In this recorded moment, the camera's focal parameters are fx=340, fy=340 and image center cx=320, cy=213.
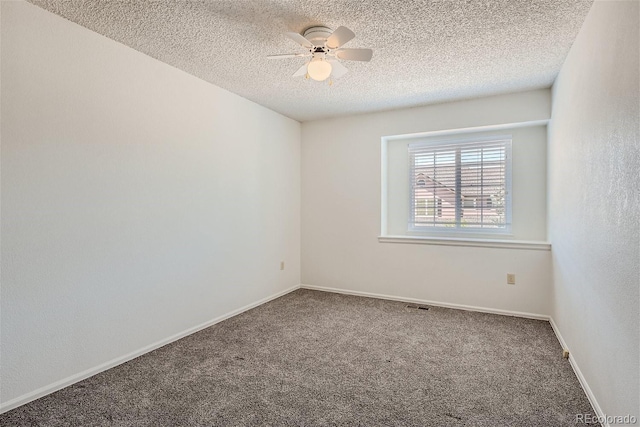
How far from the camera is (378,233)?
434 centimetres

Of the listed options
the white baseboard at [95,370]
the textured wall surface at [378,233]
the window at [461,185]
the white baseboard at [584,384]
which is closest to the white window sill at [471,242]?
the textured wall surface at [378,233]

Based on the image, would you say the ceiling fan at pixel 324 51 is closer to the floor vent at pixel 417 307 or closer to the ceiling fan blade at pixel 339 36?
the ceiling fan blade at pixel 339 36

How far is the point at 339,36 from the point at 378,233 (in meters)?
2.70

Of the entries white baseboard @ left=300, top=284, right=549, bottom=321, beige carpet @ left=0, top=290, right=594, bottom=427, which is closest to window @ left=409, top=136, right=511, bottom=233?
white baseboard @ left=300, top=284, right=549, bottom=321

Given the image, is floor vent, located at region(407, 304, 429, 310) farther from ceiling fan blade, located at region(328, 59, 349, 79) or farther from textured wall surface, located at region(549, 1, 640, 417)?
ceiling fan blade, located at region(328, 59, 349, 79)

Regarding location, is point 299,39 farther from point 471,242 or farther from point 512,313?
point 512,313

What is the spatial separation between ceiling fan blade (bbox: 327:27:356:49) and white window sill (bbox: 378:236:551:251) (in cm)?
260

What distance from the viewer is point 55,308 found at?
2.18 m

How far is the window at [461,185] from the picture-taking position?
3.90 meters

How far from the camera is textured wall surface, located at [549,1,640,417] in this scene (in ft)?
4.80

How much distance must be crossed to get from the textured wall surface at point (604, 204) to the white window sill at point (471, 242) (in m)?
0.75

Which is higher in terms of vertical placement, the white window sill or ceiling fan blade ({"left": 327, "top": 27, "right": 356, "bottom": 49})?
ceiling fan blade ({"left": 327, "top": 27, "right": 356, "bottom": 49})

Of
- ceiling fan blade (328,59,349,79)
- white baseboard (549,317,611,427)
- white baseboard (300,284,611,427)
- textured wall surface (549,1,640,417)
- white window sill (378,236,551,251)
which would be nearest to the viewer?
textured wall surface (549,1,640,417)

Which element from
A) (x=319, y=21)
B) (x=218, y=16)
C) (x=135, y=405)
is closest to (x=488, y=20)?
(x=319, y=21)
